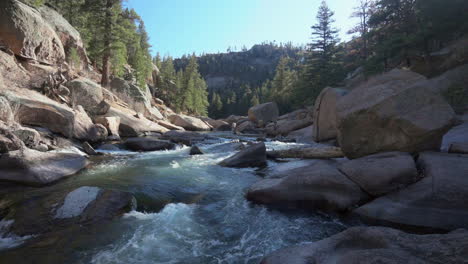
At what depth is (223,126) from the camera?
3888cm

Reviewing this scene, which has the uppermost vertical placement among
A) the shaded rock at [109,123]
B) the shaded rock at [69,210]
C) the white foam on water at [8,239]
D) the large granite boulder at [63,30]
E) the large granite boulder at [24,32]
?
the large granite boulder at [63,30]

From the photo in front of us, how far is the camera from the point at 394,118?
241 inches

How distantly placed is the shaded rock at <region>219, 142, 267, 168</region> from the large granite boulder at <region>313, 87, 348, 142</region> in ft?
18.2

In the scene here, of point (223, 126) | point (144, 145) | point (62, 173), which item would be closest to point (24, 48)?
point (144, 145)

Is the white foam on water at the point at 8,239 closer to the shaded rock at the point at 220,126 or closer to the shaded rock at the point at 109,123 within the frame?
the shaded rock at the point at 109,123

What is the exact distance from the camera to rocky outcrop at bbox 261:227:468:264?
225 cm

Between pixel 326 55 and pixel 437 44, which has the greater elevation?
pixel 326 55

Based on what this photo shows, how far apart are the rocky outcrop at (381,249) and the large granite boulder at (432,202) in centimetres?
190

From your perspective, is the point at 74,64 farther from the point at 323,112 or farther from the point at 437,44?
the point at 437,44

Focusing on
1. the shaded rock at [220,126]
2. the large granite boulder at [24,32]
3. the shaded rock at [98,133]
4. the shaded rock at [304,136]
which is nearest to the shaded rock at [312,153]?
the shaded rock at [304,136]

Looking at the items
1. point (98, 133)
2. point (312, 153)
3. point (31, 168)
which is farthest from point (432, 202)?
point (98, 133)

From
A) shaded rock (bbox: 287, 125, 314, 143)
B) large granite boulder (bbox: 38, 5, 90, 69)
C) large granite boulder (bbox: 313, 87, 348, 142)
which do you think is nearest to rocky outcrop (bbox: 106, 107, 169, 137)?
large granite boulder (bbox: 38, 5, 90, 69)

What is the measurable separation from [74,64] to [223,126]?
22.6 meters

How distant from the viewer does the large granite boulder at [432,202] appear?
412cm
